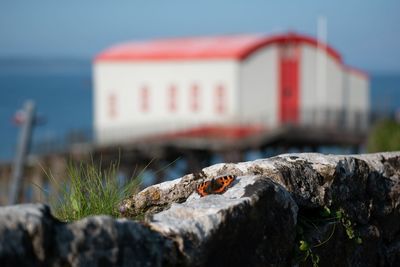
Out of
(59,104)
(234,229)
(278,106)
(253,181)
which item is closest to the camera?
(234,229)

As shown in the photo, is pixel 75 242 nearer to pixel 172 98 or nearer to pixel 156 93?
pixel 172 98

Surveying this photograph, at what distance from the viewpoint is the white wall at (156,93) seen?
3853 cm

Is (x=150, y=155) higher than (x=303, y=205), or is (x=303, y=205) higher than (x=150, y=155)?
(x=303, y=205)

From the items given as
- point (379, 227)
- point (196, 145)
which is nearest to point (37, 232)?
point (379, 227)

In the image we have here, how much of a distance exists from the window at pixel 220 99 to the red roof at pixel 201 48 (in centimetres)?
135

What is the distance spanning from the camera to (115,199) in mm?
4602

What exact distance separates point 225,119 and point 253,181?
3458 centimetres

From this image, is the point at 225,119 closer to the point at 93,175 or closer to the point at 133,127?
the point at 133,127

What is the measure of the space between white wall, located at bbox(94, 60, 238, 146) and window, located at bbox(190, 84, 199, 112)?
7.0 inches

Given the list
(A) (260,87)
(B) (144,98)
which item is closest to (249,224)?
(A) (260,87)

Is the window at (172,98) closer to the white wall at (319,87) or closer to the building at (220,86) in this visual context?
the building at (220,86)

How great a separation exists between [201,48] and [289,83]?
4.50 meters

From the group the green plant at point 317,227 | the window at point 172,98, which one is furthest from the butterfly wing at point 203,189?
the window at point 172,98

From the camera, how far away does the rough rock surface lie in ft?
11.1
